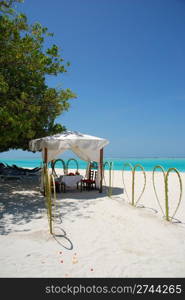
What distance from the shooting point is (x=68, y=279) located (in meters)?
3.05

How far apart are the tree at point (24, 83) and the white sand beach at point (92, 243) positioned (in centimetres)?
323

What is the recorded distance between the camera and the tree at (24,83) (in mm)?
7980

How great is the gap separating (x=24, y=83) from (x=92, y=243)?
892cm

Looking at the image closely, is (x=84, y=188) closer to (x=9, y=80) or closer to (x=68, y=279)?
(x=9, y=80)

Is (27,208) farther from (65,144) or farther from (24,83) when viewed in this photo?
(24,83)

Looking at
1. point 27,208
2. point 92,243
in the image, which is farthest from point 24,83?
point 92,243

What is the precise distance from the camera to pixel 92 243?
4.34 metres

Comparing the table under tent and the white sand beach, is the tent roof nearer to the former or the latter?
the table under tent

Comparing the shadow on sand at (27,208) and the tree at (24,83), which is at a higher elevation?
the tree at (24,83)

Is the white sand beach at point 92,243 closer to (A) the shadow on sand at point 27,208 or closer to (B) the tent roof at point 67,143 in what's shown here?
(A) the shadow on sand at point 27,208

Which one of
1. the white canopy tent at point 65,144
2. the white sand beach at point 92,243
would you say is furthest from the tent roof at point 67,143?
the white sand beach at point 92,243

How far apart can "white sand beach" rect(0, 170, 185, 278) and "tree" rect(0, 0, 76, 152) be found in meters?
3.23

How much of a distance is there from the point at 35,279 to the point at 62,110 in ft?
32.2

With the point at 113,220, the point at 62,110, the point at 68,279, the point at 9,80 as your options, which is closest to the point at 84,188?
the point at 62,110
